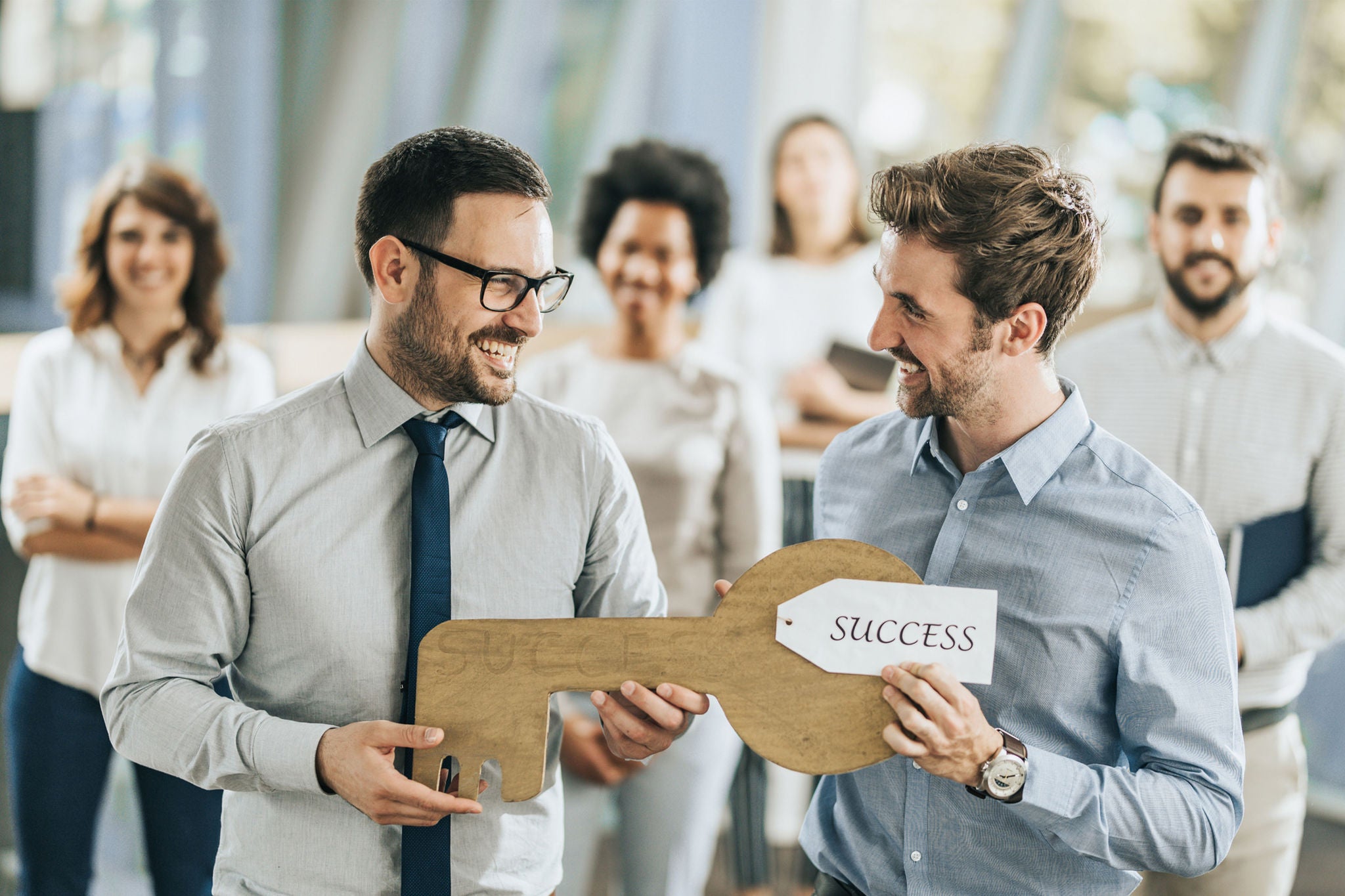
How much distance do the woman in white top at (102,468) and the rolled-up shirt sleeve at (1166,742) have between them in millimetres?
1649

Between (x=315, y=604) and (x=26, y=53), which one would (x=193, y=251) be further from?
(x=315, y=604)

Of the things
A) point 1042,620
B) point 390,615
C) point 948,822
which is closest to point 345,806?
point 390,615

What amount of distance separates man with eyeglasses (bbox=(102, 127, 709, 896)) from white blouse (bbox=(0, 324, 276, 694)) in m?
1.06

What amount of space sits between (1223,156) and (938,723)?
161 cm

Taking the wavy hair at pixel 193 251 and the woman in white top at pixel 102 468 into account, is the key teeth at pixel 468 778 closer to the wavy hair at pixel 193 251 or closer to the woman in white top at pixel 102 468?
the woman in white top at pixel 102 468

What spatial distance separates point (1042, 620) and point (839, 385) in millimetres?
1936

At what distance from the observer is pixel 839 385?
3188 mm

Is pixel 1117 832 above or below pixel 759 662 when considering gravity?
below

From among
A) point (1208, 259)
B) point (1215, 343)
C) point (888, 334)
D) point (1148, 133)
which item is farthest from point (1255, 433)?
point (1148, 133)

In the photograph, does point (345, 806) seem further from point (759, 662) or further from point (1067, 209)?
point (1067, 209)

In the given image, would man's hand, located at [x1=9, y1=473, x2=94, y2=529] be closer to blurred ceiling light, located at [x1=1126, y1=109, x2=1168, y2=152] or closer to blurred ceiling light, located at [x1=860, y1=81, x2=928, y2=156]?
blurred ceiling light, located at [x1=860, y1=81, x2=928, y2=156]

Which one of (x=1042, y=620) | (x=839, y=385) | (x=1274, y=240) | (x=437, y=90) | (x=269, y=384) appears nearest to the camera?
(x=1042, y=620)

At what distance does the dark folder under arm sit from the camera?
6.99 feet

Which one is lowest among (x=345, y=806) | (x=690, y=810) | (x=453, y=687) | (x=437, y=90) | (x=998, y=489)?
(x=690, y=810)
